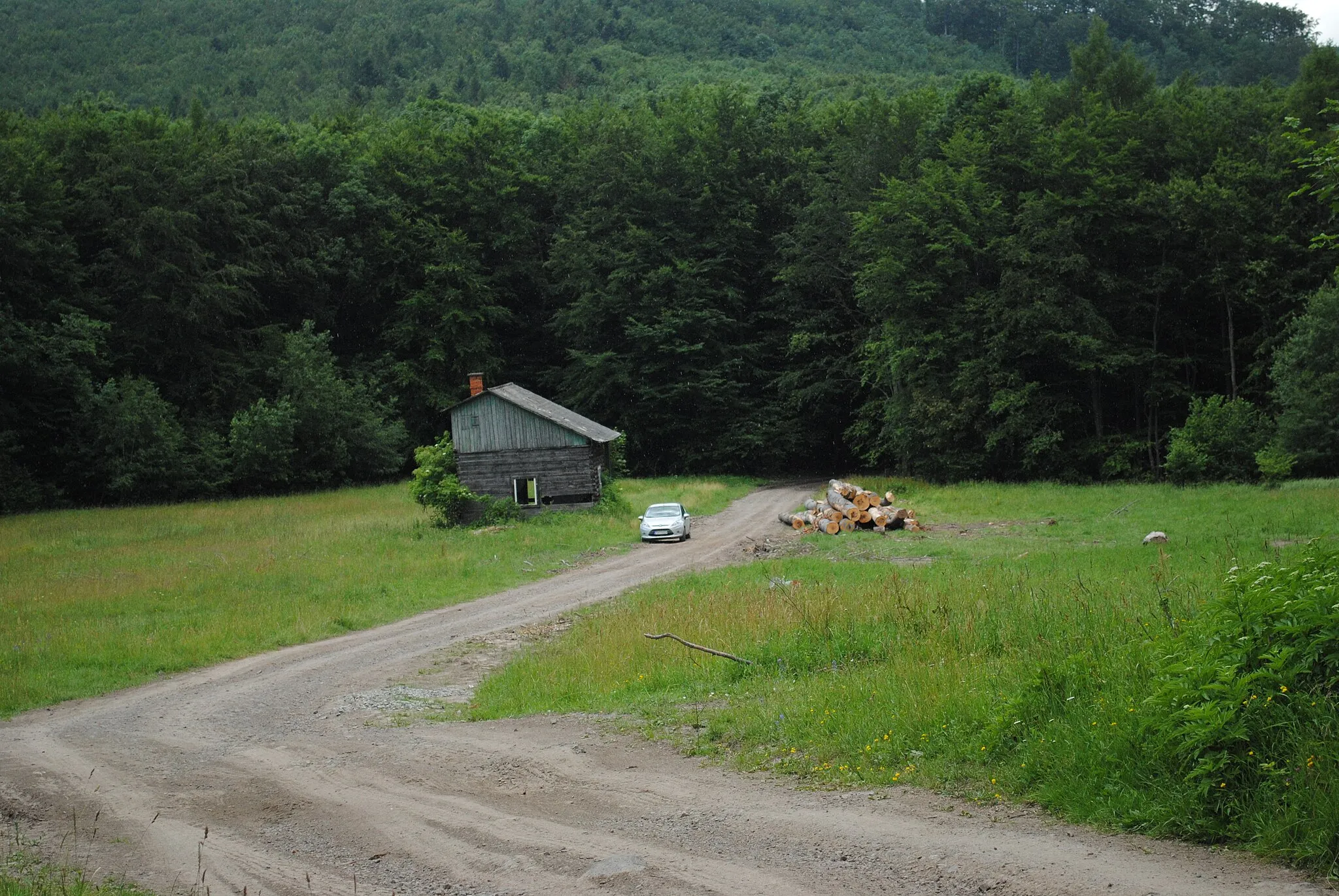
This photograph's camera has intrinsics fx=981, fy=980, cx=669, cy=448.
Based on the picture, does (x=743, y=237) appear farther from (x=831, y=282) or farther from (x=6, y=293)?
(x=6, y=293)

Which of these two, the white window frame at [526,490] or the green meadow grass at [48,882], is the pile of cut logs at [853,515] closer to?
the white window frame at [526,490]

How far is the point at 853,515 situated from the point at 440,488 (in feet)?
49.1

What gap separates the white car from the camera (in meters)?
33.2

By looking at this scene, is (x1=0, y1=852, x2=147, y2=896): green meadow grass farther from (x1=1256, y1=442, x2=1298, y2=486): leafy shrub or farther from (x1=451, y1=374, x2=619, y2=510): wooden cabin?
(x1=1256, y1=442, x2=1298, y2=486): leafy shrub

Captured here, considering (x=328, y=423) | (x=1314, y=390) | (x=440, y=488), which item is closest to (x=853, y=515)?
(x=440, y=488)

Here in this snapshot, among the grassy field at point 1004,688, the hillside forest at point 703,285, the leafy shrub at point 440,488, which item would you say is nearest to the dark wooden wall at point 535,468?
the leafy shrub at point 440,488

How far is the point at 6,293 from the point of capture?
4984cm

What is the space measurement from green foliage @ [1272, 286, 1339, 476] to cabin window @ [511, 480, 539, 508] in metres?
29.2

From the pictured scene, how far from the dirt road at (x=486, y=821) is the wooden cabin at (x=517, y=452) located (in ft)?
80.6

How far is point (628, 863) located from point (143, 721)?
918 cm

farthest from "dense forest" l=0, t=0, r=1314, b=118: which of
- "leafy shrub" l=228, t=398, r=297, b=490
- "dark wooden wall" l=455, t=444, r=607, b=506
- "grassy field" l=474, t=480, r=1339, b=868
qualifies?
"grassy field" l=474, t=480, r=1339, b=868

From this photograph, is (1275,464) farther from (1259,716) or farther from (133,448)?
(133,448)

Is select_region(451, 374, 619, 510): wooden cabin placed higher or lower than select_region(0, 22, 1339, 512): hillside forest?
lower

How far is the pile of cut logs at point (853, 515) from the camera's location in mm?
32281
